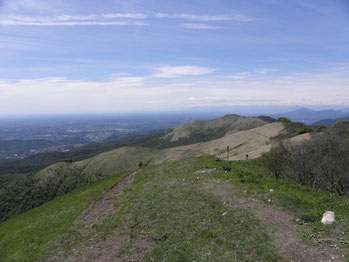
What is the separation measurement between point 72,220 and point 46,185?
10489 cm

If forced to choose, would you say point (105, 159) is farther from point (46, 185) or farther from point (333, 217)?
point (333, 217)

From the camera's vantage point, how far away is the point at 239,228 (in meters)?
11.6

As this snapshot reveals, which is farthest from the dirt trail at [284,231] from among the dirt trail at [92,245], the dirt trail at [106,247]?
the dirt trail at [92,245]

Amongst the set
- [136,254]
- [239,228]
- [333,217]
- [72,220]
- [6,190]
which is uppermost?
[333,217]

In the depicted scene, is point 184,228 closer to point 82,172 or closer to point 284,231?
point 284,231

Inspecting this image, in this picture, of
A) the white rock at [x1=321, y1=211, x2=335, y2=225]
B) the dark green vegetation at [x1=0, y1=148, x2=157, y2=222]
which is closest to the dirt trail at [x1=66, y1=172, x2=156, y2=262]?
the white rock at [x1=321, y1=211, x2=335, y2=225]

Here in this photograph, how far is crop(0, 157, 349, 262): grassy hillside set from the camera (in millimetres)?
9875

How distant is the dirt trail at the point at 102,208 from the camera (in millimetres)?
18797

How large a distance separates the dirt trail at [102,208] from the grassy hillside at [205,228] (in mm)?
689

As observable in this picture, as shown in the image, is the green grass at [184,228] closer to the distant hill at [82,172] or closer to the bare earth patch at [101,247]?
the bare earth patch at [101,247]

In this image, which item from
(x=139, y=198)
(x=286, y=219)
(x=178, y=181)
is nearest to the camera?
(x=286, y=219)

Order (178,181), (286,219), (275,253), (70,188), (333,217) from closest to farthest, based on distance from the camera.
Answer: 1. (275,253)
2. (333,217)
3. (286,219)
4. (178,181)
5. (70,188)

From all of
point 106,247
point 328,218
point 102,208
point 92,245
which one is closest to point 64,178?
point 102,208

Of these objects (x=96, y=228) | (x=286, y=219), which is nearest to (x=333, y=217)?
(x=286, y=219)
